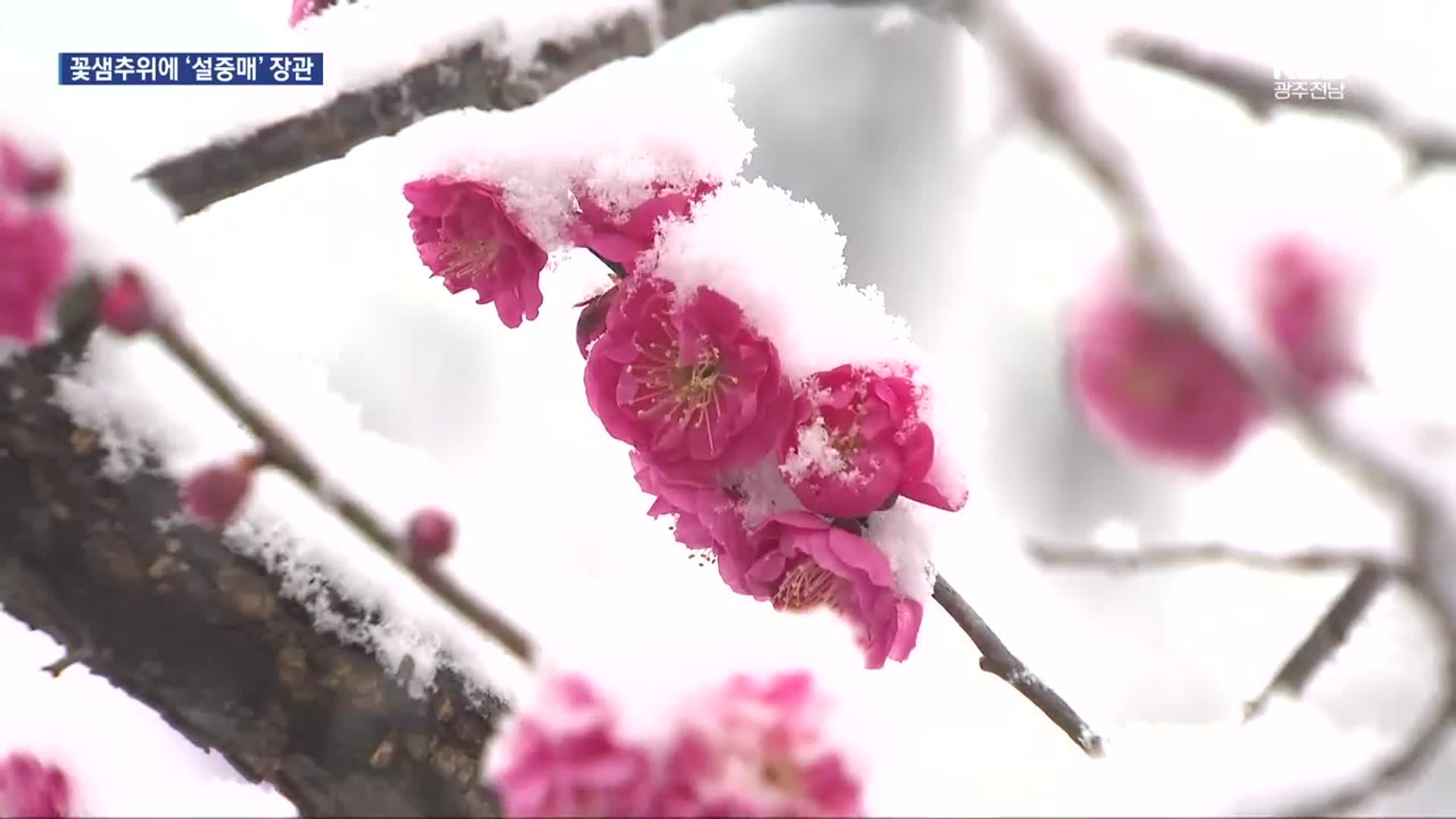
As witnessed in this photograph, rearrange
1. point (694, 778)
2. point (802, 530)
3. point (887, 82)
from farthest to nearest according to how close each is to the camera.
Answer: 1. point (887, 82)
2. point (802, 530)
3. point (694, 778)

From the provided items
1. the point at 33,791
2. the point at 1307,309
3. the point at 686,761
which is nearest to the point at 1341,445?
the point at 1307,309

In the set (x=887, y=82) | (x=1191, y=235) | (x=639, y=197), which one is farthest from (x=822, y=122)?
(x=1191, y=235)

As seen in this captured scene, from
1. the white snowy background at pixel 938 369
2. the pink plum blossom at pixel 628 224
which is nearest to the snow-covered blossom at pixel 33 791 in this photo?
the white snowy background at pixel 938 369

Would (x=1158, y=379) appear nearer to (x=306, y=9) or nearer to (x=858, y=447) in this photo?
(x=858, y=447)

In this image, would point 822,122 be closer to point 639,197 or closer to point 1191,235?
point 639,197

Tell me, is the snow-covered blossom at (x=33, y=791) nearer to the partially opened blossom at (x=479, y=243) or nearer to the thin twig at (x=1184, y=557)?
the partially opened blossom at (x=479, y=243)
